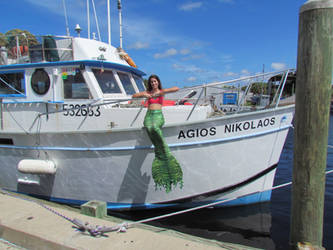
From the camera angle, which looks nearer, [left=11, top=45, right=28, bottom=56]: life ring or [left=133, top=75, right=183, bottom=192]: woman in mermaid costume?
[left=133, top=75, right=183, bottom=192]: woman in mermaid costume

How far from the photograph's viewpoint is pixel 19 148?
5.35m

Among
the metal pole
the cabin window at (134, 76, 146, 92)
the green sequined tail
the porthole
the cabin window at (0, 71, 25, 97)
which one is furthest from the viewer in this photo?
the cabin window at (134, 76, 146, 92)

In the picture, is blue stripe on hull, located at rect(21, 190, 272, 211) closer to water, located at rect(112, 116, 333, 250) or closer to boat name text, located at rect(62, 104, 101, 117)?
water, located at rect(112, 116, 333, 250)

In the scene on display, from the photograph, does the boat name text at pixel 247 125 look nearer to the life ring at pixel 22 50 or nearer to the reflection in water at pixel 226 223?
the reflection in water at pixel 226 223

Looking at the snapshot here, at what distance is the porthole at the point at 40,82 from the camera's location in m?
5.45

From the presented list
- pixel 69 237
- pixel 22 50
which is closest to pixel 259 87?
pixel 69 237

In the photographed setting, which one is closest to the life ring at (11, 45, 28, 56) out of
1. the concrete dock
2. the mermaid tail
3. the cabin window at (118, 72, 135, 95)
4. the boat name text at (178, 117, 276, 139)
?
the cabin window at (118, 72, 135, 95)

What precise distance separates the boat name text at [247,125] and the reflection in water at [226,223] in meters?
1.91

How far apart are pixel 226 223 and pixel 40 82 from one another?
191 inches

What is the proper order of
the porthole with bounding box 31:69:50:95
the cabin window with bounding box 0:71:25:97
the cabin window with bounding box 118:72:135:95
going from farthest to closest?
the cabin window with bounding box 118:72:135:95 < the cabin window with bounding box 0:71:25:97 < the porthole with bounding box 31:69:50:95

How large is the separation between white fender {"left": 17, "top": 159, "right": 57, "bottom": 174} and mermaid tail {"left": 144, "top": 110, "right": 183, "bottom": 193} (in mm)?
2193

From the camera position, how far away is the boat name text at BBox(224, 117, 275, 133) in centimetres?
439

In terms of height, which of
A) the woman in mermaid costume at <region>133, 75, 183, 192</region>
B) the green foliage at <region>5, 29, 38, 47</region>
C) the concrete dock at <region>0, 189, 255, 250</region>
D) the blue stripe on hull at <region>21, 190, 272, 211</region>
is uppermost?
the green foliage at <region>5, 29, 38, 47</region>

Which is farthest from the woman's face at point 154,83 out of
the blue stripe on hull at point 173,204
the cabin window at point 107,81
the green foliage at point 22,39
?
the green foliage at point 22,39
